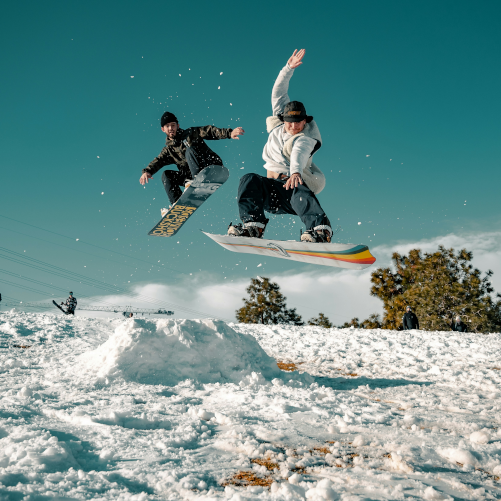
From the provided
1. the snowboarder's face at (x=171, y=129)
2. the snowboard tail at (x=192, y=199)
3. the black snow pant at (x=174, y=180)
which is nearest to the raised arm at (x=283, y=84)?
the snowboard tail at (x=192, y=199)

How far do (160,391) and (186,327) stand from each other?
1.69 metres

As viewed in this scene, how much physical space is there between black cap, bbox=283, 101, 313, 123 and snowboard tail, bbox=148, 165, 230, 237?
1.94m

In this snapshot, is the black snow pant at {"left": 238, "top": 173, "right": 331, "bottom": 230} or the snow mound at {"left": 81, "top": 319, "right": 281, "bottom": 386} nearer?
the snow mound at {"left": 81, "top": 319, "right": 281, "bottom": 386}

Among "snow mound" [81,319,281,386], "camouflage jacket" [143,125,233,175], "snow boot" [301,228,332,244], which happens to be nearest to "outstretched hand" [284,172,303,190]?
"snow boot" [301,228,332,244]

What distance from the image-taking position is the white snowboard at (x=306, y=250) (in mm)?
5809

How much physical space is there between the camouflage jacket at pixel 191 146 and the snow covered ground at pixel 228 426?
3156 millimetres

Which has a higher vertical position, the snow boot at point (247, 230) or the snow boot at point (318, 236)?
the snow boot at point (247, 230)

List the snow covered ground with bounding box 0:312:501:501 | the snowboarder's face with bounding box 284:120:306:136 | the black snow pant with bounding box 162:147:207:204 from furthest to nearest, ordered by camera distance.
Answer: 1. the black snow pant with bounding box 162:147:207:204
2. the snowboarder's face with bounding box 284:120:306:136
3. the snow covered ground with bounding box 0:312:501:501

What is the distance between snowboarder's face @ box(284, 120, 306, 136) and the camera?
19.6 ft

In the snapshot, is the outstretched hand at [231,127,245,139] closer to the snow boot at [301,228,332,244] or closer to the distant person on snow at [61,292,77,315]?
the snow boot at [301,228,332,244]

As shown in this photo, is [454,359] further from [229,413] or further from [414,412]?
[229,413]

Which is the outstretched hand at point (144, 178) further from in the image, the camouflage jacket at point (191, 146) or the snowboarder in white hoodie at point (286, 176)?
the snowboarder in white hoodie at point (286, 176)

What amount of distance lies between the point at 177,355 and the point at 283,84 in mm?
4671

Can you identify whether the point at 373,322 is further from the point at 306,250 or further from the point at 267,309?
the point at 306,250
